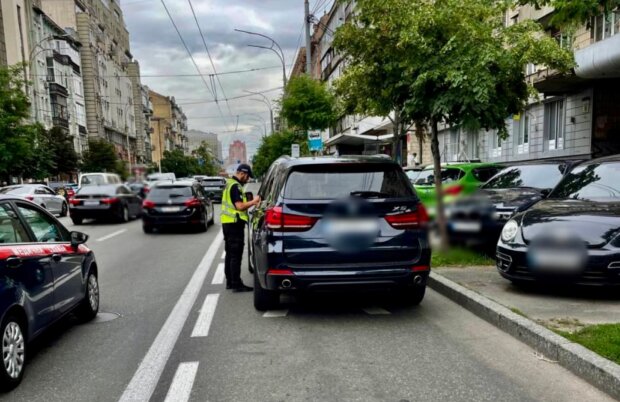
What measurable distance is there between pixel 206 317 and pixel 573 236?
19.7 feet

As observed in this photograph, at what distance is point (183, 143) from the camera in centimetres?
307

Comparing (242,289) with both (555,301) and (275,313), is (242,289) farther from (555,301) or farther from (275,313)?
(555,301)

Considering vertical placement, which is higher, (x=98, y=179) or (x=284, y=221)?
(x=98, y=179)

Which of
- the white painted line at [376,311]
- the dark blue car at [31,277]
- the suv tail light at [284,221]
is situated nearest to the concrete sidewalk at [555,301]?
the white painted line at [376,311]

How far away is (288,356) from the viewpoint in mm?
5023

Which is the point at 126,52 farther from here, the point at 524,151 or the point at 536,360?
the point at 524,151

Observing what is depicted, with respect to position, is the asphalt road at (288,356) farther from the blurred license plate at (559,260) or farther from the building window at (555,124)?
the building window at (555,124)

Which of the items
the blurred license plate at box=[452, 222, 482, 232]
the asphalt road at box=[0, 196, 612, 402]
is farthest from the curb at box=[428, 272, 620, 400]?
the blurred license plate at box=[452, 222, 482, 232]

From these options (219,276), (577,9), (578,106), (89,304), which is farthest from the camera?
(578,106)

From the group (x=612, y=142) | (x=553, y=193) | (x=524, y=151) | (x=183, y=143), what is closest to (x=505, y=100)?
(x=553, y=193)

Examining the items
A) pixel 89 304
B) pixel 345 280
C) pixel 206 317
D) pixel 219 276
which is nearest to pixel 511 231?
pixel 345 280

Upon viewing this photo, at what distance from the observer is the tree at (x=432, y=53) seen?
8.34 metres

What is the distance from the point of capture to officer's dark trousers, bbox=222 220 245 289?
305 inches

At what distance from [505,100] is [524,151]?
1672 centimetres
